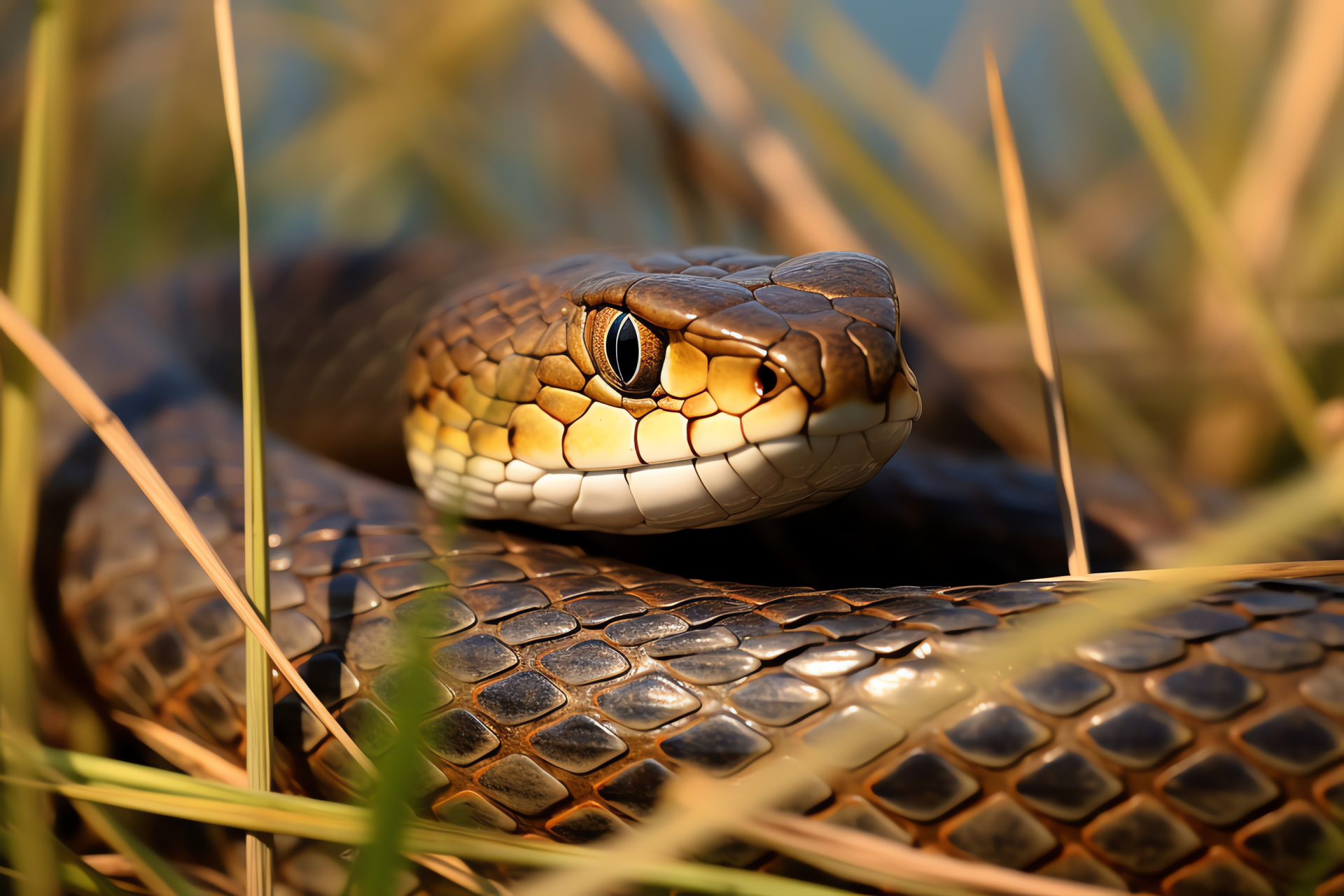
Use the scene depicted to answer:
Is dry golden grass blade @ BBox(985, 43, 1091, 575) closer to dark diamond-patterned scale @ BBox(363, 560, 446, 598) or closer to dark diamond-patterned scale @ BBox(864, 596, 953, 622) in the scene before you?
dark diamond-patterned scale @ BBox(864, 596, 953, 622)

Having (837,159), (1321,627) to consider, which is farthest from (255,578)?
(837,159)

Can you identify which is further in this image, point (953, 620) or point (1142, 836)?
point (953, 620)

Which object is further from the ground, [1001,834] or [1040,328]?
[1040,328]

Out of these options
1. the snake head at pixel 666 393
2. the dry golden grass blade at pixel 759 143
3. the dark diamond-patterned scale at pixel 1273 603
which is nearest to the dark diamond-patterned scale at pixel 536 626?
the snake head at pixel 666 393

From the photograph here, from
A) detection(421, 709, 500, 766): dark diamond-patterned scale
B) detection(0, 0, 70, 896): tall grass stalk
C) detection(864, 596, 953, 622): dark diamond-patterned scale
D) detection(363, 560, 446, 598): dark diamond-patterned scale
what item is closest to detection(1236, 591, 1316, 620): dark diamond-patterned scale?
detection(864, 596, 953, 622): dark diamond-patterned scale

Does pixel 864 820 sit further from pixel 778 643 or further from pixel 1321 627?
pixel 1321 627

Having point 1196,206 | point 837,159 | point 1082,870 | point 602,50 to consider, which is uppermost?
point 602,50

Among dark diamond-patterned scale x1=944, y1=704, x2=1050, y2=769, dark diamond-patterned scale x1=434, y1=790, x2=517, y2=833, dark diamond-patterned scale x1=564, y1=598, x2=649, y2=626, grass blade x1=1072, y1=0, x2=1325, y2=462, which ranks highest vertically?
grass blade x1=1072, y1=0, x2=1325, y2=462
